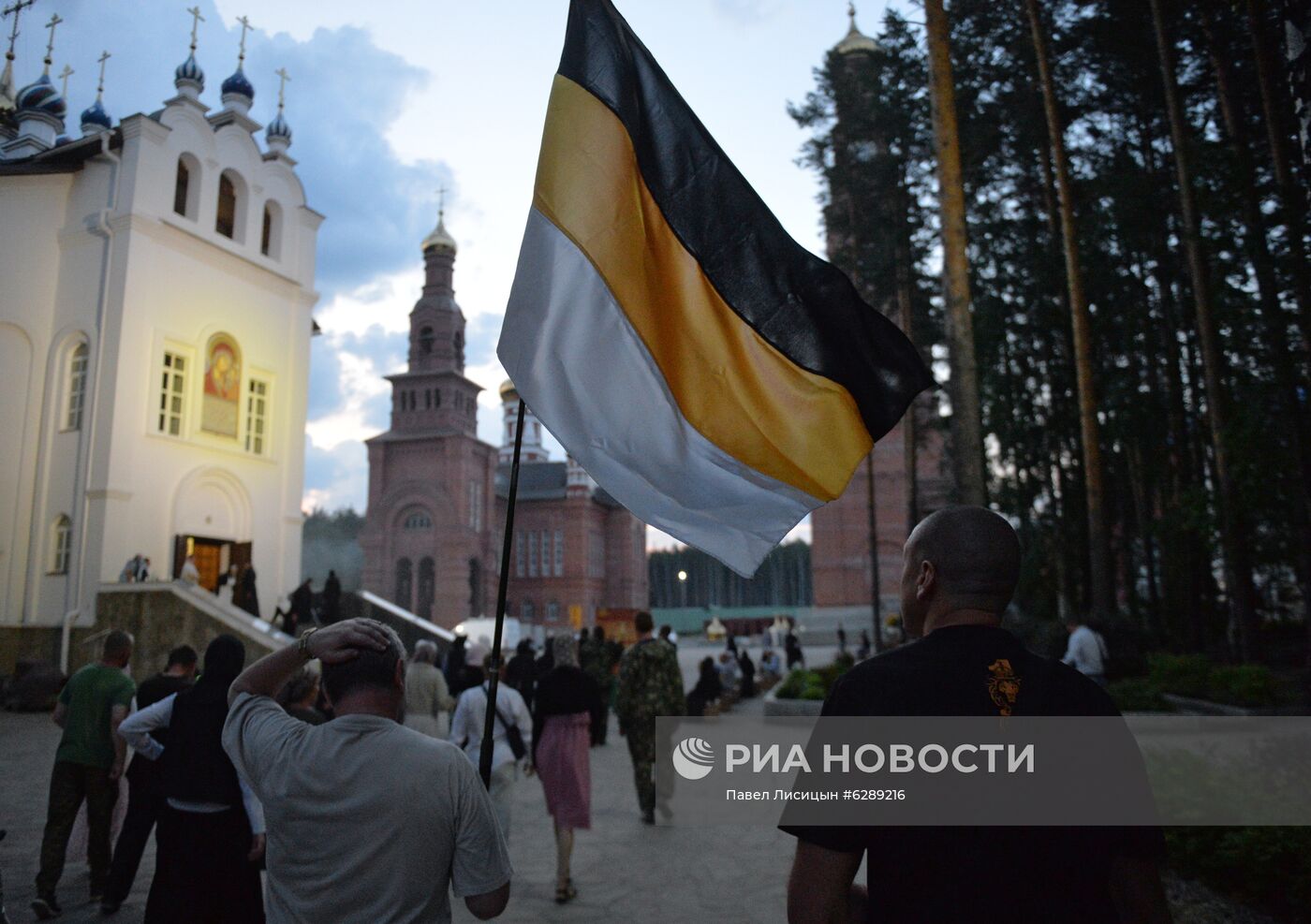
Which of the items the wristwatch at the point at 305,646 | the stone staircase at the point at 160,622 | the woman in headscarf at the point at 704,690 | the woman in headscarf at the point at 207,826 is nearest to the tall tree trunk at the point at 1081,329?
the woman in headscarf at the point at 704,690

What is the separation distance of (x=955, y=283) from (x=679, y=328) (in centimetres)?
673

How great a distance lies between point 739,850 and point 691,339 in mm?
5865

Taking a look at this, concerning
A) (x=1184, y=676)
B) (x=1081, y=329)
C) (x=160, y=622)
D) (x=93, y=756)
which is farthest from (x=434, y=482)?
(x=93, y=756)

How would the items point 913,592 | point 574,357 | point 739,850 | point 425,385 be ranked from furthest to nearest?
point 425,385 → point 739,850 → point 574,357 → point 913,592

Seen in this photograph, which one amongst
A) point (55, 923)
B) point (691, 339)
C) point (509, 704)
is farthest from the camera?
point (509, 704)

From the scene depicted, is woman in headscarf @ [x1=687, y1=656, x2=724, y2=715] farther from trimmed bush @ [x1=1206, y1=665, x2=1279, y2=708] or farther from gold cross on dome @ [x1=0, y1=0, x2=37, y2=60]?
gold cross on dome @ [x1=0, y1=0, x2=37, y2=60]

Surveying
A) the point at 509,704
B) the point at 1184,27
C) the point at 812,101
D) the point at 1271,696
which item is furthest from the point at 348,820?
the point at 812,101

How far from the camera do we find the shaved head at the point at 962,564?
7.08 ft

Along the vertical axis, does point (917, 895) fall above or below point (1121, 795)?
below

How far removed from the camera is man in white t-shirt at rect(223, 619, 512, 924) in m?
2.42

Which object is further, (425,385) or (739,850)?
(425,385)

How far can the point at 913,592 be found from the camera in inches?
89.3

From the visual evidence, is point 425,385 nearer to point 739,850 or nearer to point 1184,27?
point 1184,27

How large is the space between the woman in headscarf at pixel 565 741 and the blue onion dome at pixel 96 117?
32.0 meters
